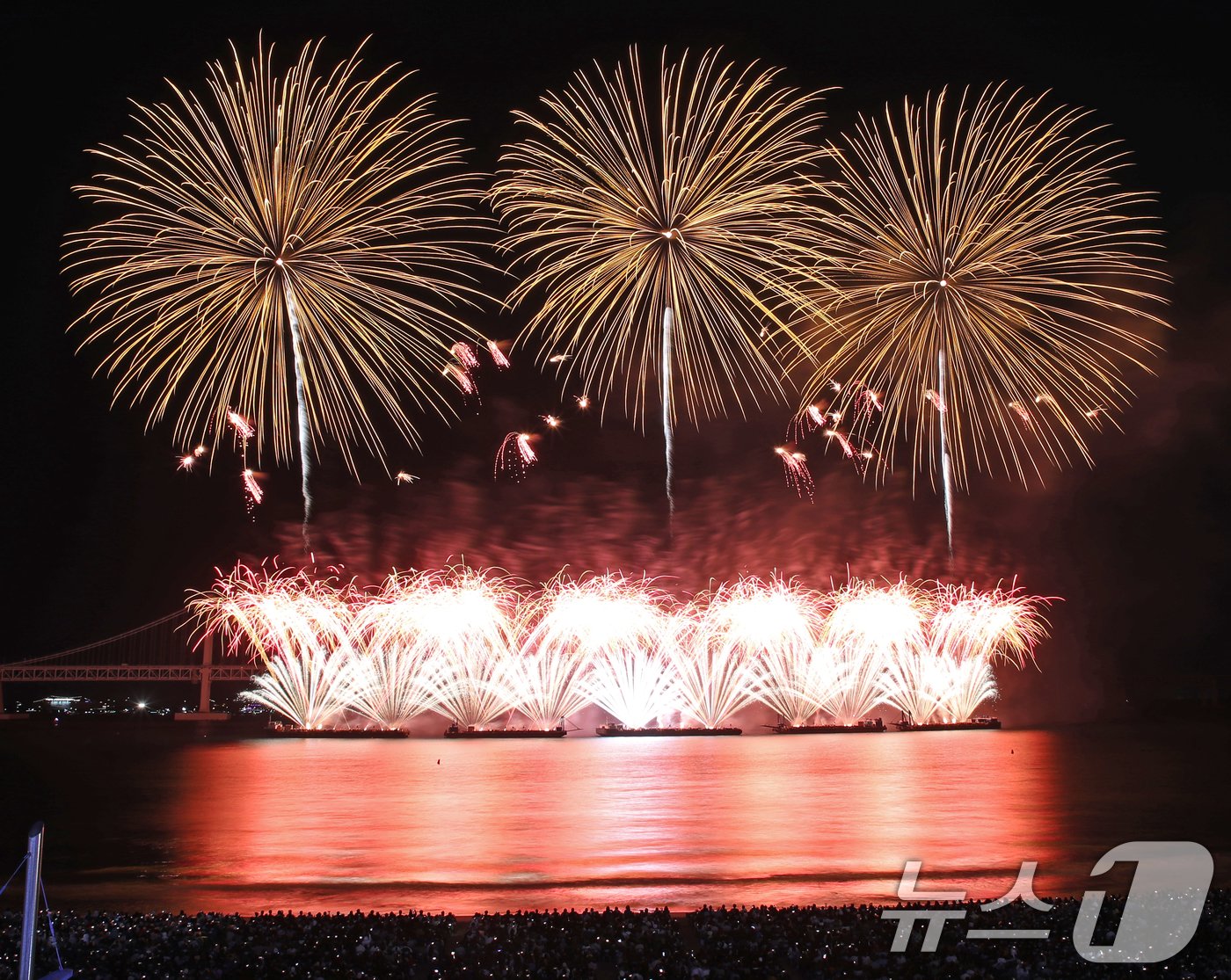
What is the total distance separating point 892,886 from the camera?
13227 millimetres

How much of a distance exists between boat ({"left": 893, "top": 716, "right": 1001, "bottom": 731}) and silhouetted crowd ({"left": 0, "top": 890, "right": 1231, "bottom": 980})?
46556 mm

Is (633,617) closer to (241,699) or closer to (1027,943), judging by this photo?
(1027,943)

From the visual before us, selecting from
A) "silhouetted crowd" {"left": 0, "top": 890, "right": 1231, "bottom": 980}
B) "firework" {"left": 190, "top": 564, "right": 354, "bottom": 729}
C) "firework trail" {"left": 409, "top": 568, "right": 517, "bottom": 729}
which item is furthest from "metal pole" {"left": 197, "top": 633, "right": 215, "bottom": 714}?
"silhouetted crowd" {"left": 0, "top": 890, "right": 1231, "bottom": 980}

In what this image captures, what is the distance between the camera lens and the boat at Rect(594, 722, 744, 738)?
50.8 m

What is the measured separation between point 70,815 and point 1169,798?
81.6 ft

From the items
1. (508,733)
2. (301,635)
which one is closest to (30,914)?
(301,635)

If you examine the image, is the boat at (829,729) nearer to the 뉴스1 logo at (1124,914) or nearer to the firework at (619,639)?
the firework at (619,639)

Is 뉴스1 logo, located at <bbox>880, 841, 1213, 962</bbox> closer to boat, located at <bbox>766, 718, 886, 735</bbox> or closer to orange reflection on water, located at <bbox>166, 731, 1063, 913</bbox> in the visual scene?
orange reflection on water, located at <bbox>166, 731, 1063, 913</bbox>

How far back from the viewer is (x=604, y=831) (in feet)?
59.1

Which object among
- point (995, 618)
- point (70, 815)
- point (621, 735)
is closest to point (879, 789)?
point (70, 815)

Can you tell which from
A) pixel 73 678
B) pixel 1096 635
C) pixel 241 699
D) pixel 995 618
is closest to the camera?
pixel 995 618

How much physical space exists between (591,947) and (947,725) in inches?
1998

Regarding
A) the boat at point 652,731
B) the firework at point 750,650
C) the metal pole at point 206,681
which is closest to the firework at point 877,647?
the firework at point 750,650

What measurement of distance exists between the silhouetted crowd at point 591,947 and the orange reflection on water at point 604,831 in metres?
1.77
